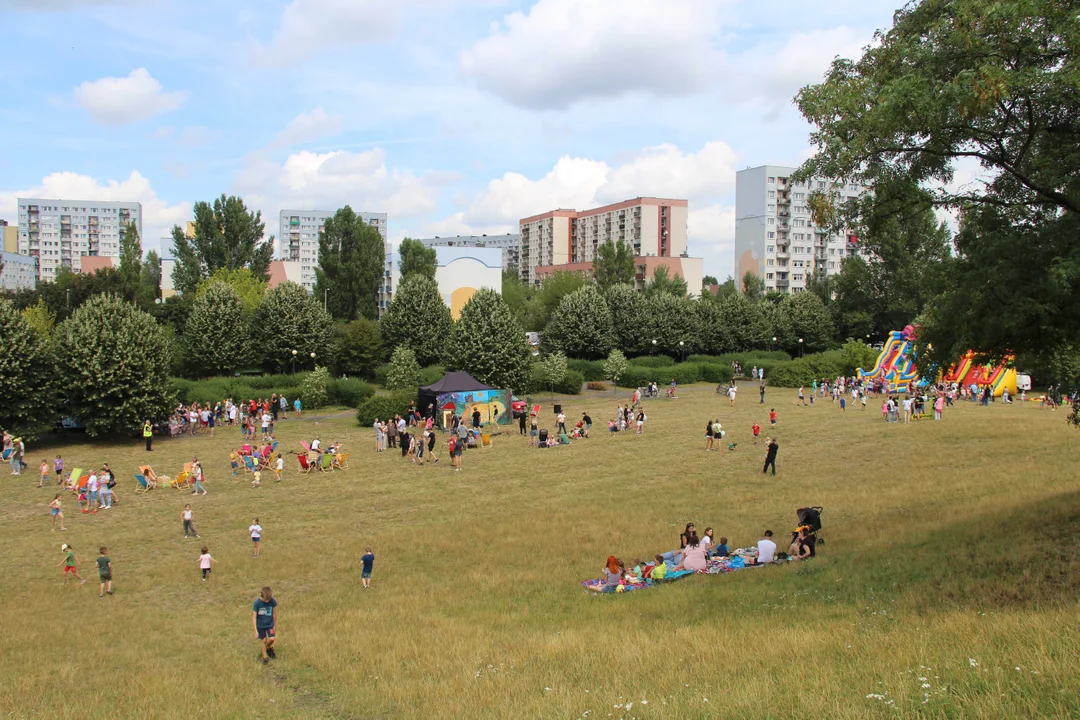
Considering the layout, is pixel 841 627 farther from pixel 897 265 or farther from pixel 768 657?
pixel 897 265

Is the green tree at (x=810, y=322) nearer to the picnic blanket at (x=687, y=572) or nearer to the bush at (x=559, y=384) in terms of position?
the bush at (x=559, y=384)

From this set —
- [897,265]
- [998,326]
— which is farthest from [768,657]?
[897,265]

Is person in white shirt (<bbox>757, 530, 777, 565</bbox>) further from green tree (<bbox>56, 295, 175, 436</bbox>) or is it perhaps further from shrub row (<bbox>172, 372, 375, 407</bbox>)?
shrub row (<bbox>172, 372, 375, 407</bbox>)

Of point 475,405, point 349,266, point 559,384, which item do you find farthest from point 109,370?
point 349,266

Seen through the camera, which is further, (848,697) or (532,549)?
(532,549)

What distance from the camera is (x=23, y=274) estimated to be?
138m

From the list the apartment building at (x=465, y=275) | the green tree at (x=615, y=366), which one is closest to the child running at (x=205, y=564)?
the green tree at (x=615, y=366)

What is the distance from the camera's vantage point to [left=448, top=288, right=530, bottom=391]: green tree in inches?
1880

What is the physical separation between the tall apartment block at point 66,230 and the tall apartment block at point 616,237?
8651cm

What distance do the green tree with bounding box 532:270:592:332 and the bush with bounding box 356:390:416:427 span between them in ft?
161

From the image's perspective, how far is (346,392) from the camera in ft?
156

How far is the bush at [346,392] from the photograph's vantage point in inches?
1864

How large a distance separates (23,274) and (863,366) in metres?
142

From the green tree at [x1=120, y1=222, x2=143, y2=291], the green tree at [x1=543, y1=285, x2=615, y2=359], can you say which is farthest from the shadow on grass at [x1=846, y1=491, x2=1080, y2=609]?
the green tree at [x1=120, y1=222, x2=143, y2=291]
